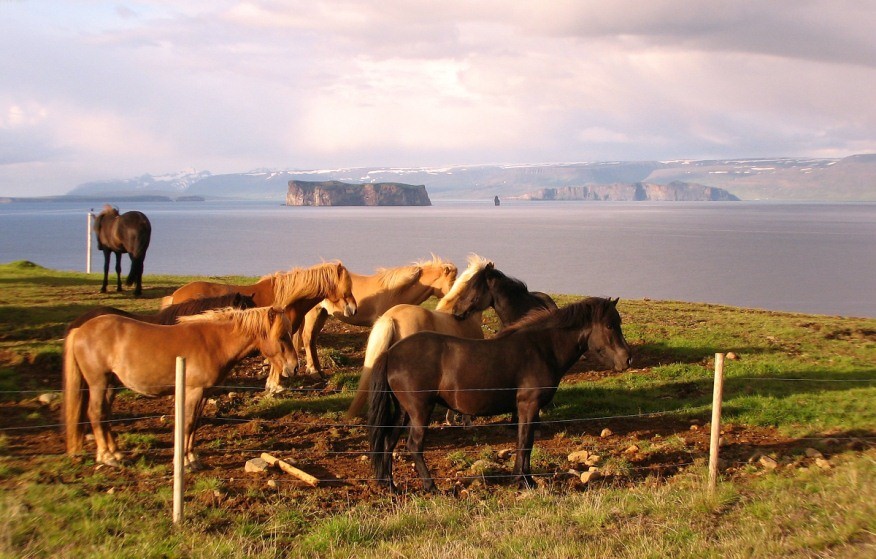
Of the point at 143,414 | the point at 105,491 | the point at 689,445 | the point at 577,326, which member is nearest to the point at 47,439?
the point at 143,414

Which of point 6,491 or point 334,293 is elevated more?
point 334,293

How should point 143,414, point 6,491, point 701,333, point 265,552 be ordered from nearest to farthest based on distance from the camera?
point 265,552 → point 6,491 → point 143,414 → point 701,333

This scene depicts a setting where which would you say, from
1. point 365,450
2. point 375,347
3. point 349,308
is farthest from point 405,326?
point 349,308

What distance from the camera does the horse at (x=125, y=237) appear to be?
18.3 m

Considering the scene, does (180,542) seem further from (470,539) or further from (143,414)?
(143,414)

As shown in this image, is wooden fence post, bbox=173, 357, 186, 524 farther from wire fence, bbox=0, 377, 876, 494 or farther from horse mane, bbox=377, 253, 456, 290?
horse mane, bbox=377, 253, 456, 290

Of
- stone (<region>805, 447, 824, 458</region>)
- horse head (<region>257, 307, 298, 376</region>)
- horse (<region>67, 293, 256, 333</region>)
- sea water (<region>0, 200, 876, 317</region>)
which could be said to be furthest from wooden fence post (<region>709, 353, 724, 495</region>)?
sea water (<region>0, 200, 876, 317</region>)

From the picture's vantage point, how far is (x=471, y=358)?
7.39m

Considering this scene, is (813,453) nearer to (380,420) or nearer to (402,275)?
(380,420)

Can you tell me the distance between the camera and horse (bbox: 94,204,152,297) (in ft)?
60.2

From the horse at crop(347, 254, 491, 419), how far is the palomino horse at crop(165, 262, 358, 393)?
1.66 m

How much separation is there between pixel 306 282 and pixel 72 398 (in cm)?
401

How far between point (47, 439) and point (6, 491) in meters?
1.89

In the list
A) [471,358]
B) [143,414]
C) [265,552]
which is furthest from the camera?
[143,414]
